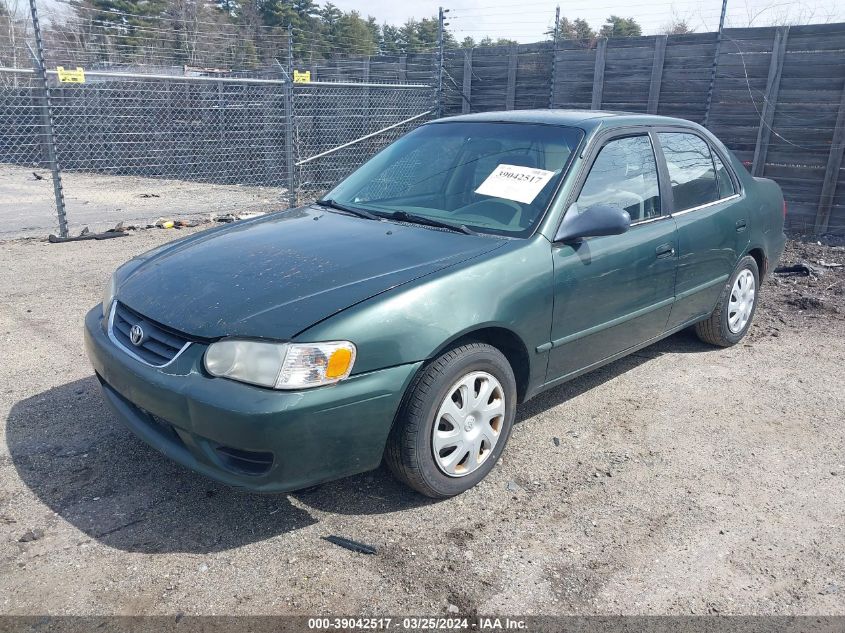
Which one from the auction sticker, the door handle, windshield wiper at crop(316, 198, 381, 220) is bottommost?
the door handle

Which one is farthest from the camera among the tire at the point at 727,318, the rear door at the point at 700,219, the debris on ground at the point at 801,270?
the debris on ground at the point at 801,270

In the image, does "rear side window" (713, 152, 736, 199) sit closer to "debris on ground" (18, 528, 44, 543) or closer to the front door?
the front door

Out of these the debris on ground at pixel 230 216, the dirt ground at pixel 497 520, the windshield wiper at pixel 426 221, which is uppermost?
the windshield wiper at pixel 426 221

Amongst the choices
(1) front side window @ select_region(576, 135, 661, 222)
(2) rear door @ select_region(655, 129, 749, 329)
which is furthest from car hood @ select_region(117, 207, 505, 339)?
(2) rear door @ select_region(655, 129, 749, 329)

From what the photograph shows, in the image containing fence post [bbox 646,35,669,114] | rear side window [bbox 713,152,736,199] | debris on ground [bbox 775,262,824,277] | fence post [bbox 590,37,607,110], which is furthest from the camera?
fence post [bbox 590,37,607,110]

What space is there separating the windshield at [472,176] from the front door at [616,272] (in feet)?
0.71

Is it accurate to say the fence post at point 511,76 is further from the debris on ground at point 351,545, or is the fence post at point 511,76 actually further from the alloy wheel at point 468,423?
the debris on ground at point 351,545

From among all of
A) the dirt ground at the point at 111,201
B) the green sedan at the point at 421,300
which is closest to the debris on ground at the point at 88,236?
the dirt ground at the point at 111,201

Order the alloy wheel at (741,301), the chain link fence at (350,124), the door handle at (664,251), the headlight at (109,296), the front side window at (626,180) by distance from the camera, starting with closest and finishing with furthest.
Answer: the headlight at (109,296), the front side window at (626,180), the door handle at (664,251), the alloy wheel at (741,301), the chain link fence at (350,124)

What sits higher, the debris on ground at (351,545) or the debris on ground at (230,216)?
the debris on ground at (351,545)

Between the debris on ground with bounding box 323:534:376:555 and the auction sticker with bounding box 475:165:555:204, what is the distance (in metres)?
1.84

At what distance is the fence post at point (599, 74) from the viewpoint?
432 inches

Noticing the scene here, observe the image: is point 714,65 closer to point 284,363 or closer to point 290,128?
point 290,128

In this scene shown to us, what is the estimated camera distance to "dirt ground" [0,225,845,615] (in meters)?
2.54
